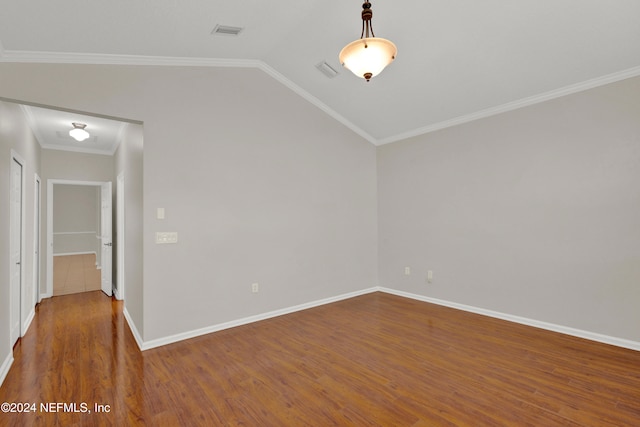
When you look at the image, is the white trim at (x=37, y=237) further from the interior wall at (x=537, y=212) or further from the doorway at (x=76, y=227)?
the interior wall at (x=537, y=212)

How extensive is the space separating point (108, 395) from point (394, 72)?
4.29 metres

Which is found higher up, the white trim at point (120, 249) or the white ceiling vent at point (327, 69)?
the white ceiling vent at point (327, 69)

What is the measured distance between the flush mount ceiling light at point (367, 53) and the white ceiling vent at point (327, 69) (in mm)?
1582

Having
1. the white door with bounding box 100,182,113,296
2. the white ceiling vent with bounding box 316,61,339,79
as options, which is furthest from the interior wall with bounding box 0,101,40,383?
the white ceiling vent with bounding box 316,61,339,79

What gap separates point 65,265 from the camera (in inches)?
352

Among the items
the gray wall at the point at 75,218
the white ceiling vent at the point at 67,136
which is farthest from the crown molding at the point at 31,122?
the gray wall at the point at 75,218

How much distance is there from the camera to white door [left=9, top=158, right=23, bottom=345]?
3.18m

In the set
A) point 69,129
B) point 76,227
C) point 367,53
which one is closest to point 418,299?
point 367,53

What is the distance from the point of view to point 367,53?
232 cm

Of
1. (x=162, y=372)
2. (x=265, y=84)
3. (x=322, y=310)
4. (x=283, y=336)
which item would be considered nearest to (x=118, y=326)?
(x=162, y=372)

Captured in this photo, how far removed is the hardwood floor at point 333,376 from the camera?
2117 millimetres

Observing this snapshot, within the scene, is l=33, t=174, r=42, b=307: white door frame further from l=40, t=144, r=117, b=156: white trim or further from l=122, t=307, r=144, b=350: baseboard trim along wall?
l=122, t=307, r=144, b=350: baseboard trim along wall

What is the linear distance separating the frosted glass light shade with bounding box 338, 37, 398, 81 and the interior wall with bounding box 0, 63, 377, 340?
200 centimetres

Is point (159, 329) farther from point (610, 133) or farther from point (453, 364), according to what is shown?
point (610, 133)
